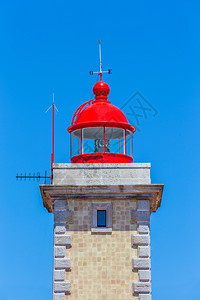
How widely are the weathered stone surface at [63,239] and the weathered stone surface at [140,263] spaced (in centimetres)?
192

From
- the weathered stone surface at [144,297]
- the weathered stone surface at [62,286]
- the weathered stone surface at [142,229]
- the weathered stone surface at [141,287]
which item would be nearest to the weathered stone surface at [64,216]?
the weathered stone surface at [62,286]

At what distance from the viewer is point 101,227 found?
26.8 m

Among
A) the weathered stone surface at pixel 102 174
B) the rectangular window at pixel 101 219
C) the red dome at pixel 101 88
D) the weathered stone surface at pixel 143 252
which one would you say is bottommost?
the weathered stone surface at pixel 143 252

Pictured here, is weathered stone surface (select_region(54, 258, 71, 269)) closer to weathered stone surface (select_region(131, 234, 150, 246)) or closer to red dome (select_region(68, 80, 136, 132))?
weathered stone surface (select_region(131, 234, 150, 246))

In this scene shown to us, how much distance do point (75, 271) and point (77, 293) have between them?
630mm

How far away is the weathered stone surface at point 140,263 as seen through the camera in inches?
1041

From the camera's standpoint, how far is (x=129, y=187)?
1057 inches

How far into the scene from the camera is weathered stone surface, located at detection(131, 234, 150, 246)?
87.4 ft

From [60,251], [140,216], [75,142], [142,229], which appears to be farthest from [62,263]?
[75,142]

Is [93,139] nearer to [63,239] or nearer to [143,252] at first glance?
[63,239]

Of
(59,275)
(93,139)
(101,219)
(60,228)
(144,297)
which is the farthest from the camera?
(93,139)

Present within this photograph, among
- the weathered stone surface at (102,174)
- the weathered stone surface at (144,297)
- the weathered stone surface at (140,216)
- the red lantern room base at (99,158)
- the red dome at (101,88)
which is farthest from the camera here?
the red dome at (101,88)

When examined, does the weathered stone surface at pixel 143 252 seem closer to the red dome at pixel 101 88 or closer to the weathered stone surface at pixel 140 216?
the weathered stone surface at pixel 140 216

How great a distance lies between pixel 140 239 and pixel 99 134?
3.73 meters
